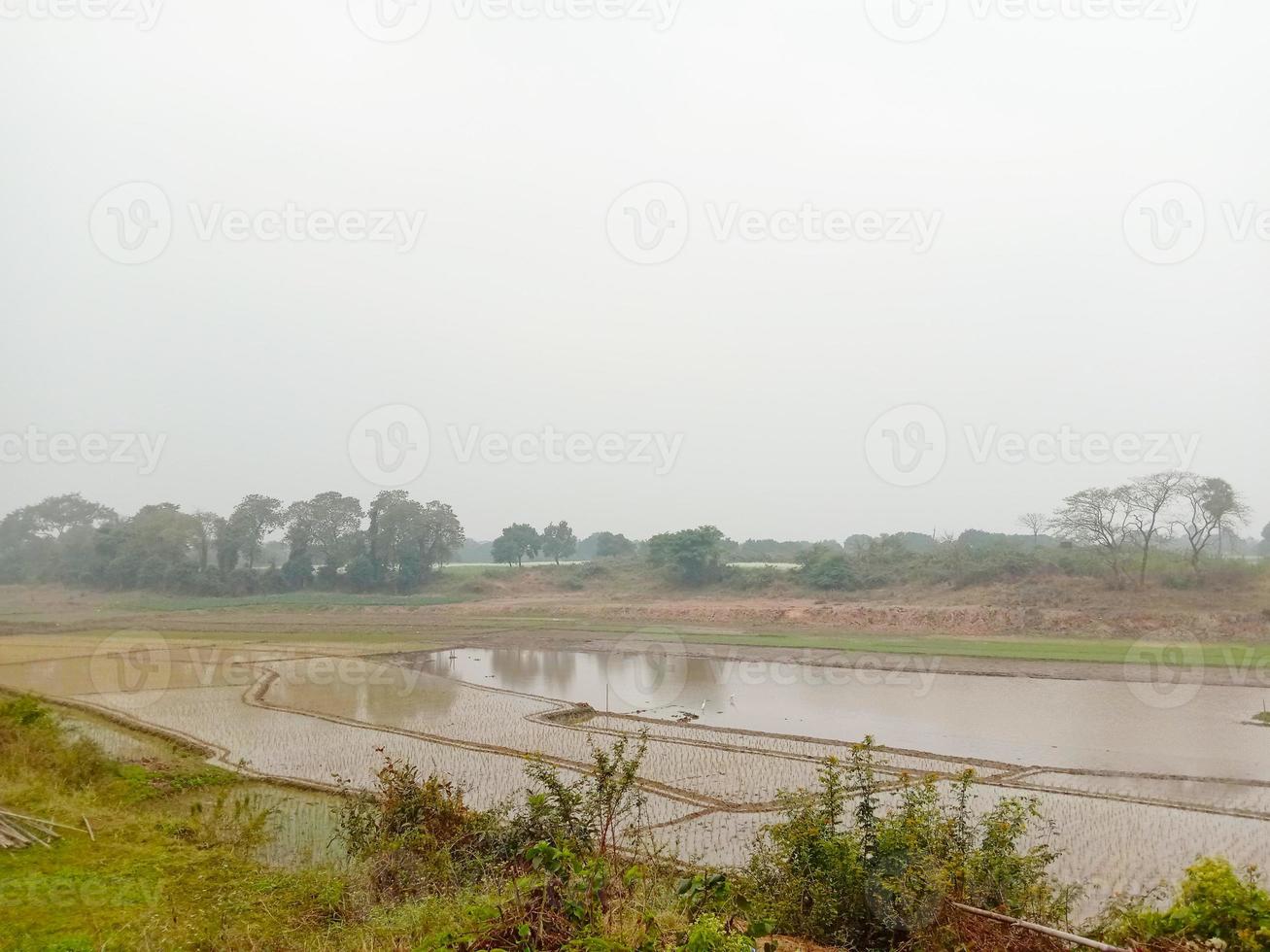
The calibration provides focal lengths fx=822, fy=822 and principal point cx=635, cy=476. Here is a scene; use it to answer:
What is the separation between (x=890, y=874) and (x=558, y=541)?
6978 centimetres

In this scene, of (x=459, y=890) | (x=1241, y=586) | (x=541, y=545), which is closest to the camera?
(x=459, y=890)

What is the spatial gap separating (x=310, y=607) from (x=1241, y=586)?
148 feet

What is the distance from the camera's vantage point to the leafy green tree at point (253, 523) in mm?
55906

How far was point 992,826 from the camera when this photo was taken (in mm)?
5277

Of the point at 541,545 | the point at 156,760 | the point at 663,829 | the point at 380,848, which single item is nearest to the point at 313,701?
the point at 156,760

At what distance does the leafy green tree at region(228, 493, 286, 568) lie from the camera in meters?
55.9

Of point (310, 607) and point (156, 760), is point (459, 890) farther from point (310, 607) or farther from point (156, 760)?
point (310, 607)

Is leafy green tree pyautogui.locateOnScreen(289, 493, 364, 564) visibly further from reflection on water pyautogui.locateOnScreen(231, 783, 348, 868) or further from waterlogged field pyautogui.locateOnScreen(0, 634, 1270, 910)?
reflection on water pyautogui.locateOnScreen(231, 783, 348, 868)

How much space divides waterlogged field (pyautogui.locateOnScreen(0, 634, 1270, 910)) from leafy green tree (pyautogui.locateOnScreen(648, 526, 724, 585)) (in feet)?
84.5

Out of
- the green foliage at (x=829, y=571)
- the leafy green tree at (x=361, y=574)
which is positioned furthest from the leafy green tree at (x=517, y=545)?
the green foliage at (x=829, y=571)

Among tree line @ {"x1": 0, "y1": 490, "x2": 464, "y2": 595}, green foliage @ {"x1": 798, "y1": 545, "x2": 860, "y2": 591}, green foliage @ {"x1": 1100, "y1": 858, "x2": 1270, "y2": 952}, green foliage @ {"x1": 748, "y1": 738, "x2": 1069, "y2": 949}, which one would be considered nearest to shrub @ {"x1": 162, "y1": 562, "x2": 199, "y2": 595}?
tree line @ {"x1": 0, "y1": 490, "x2": 464, "y2": 595}

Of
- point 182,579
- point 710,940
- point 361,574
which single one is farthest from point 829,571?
point 710,940

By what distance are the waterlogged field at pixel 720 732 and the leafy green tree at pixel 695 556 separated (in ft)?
84.5

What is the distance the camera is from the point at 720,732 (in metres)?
14.8
